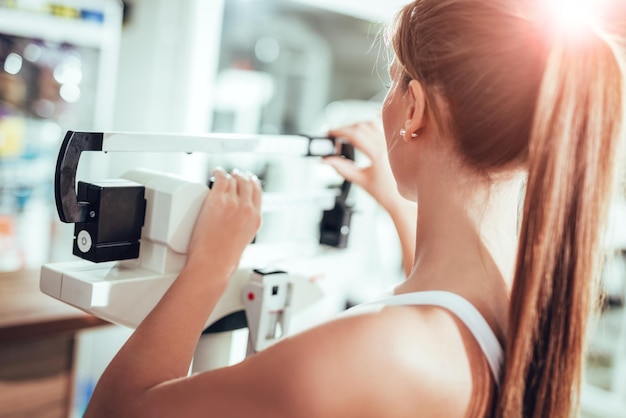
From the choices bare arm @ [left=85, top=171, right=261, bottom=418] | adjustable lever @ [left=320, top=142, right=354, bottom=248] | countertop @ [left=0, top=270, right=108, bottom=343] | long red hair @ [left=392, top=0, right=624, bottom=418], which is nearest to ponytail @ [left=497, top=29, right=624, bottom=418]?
long red hair @ [left=392, top=0, right=624, bottom=418]

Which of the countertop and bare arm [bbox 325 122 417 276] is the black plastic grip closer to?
bare arm [bbox 325 122 417 276]

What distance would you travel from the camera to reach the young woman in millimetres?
720

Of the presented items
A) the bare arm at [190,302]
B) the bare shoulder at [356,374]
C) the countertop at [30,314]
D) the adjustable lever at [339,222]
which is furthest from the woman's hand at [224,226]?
the countertop at [30,314]

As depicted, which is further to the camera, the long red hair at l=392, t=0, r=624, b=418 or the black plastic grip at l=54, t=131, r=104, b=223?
the black plastic grip at l=54, t=131, r=104, b=223

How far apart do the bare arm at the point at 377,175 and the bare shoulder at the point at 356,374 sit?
477 millimetres

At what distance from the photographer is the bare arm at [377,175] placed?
1.23m

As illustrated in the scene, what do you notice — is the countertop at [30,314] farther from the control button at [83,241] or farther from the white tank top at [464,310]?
the white tank top at [464,310]

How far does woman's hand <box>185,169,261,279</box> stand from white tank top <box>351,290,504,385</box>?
0.89 ft

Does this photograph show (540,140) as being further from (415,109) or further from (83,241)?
(83,241)

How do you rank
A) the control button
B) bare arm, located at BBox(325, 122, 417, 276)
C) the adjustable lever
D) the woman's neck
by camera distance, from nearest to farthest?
the woman's neck, the control button, bare arm, located at BBox(325, 122, 417, 276), the adjustable lever

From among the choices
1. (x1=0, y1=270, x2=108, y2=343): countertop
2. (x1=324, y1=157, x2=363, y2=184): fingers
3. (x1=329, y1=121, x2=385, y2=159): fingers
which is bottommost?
(x1=0, y1=270, x2=108, y2=343): countertop

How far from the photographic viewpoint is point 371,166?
4.13 feet

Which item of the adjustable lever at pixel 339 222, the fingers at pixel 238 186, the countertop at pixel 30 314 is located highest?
the fingers at pixel 238 186

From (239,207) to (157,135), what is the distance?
0.52 ft
